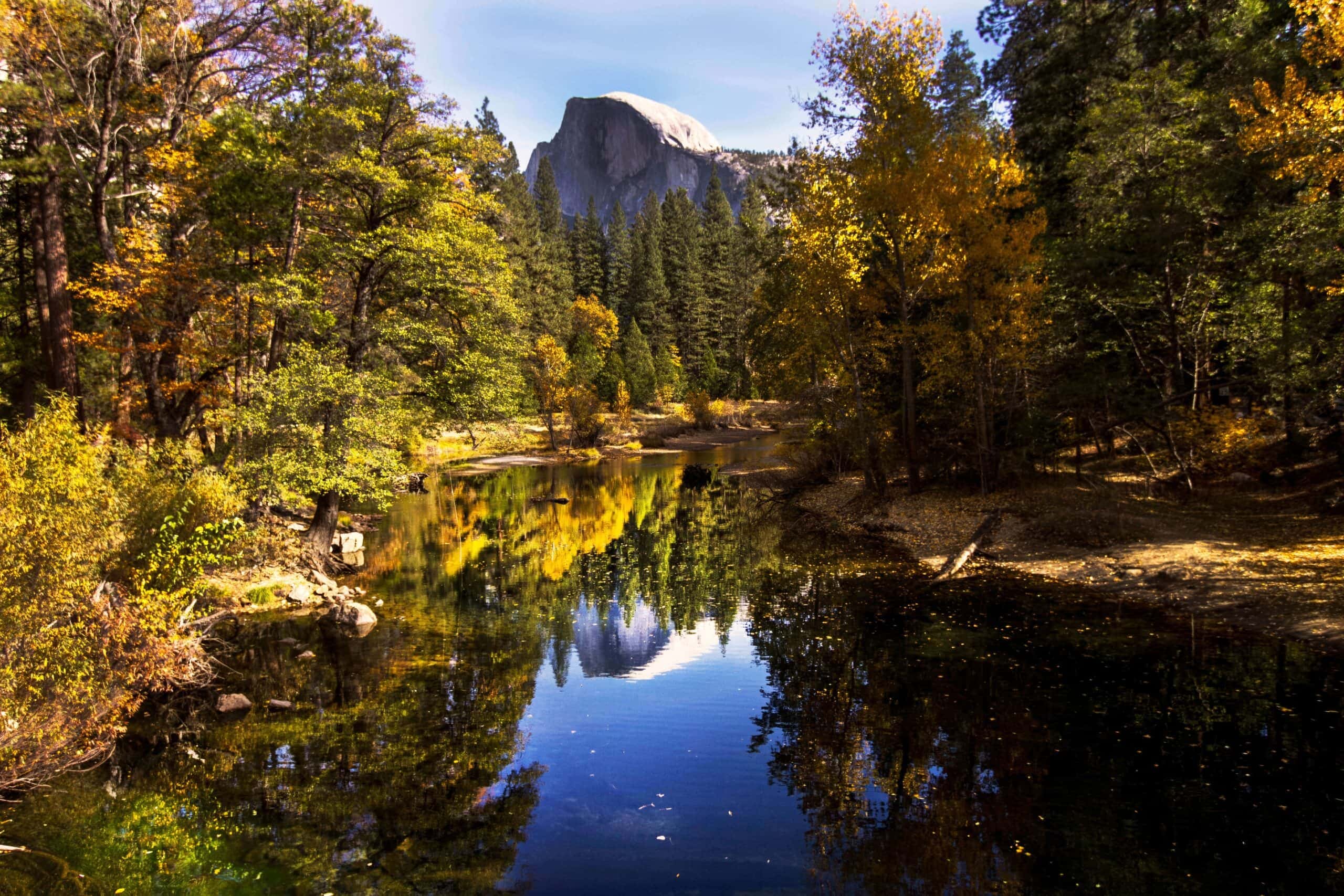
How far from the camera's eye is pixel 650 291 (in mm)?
80188

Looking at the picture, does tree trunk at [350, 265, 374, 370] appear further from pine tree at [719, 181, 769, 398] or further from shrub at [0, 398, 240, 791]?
pine tree at [719, 181, 769, 398]

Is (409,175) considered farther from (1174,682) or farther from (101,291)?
(1174,682)

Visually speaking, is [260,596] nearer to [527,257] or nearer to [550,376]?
[550,376]

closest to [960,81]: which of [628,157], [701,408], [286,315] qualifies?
[701,408]

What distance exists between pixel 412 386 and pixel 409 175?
6.07 meters

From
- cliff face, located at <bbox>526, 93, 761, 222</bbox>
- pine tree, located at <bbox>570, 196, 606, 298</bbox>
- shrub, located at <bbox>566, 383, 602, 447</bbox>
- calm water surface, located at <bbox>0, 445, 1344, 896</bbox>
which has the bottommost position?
calm water surface, located at <bbox>0, 445, 1344, 896</bbox>

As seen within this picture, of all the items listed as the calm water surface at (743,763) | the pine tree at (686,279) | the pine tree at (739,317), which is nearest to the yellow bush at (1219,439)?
the calm water surface at (743,763)


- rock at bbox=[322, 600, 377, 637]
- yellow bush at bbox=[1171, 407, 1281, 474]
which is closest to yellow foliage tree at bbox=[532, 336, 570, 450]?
rock at bbox=[322, 600, 377, 637]

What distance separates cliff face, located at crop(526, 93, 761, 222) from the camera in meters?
176

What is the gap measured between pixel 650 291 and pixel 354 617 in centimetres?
6927

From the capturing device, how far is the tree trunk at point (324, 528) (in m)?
19.1

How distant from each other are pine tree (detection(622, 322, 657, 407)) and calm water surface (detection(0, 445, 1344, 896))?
51777 millimetres

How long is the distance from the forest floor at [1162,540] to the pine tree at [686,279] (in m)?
56.9

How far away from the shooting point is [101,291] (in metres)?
17.8
